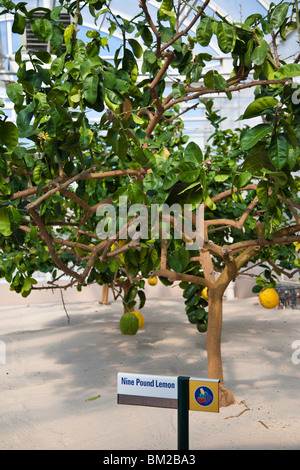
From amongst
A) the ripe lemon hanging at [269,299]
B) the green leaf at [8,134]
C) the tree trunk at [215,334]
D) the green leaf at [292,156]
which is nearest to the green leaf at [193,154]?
the green leaf at [292,156]

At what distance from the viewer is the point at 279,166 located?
1571 millimetres

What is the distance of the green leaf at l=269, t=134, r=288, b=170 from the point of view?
62.4 inches

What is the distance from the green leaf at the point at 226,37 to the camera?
197 cm

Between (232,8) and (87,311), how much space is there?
5.44 metres

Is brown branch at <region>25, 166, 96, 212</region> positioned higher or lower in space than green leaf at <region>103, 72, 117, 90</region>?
lower

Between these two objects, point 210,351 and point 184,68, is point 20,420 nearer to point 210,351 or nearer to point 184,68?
point 210,351

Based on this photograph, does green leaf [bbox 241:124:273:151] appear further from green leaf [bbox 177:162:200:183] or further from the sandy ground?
the sandy ground

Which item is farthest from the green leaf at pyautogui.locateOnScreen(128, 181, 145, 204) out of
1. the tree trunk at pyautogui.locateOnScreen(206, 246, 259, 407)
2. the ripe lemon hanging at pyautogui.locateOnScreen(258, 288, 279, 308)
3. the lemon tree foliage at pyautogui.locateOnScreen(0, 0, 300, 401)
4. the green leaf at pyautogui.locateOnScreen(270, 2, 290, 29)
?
the ripe lemon hanging at pyautogui.locateOnScreen(258, 288, 279, 308)

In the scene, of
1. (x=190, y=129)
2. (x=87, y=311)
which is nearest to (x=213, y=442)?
(x=87, y=311)

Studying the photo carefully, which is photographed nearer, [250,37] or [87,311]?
[250,37]

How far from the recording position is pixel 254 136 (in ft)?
5.21

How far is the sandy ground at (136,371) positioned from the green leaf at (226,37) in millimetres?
1986

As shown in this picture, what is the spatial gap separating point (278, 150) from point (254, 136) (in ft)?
0.29

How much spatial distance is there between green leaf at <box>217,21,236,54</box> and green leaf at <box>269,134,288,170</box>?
0.56 m
